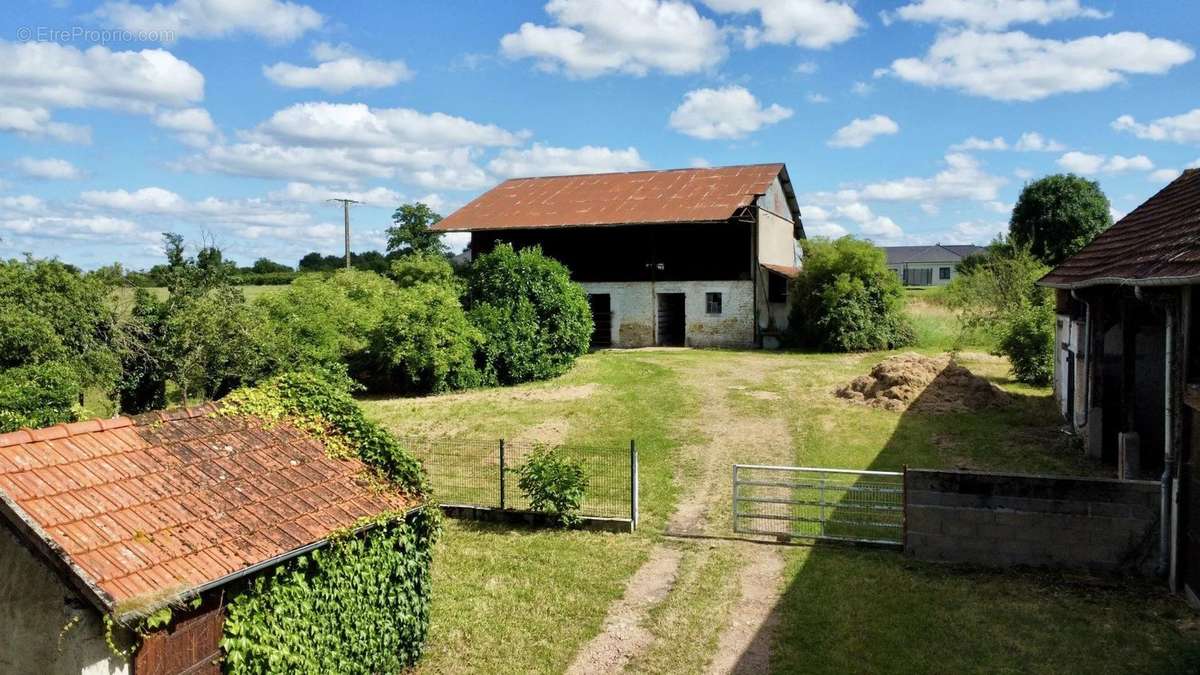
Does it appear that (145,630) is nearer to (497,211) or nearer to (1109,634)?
(1109,634)

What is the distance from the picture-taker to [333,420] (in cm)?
855

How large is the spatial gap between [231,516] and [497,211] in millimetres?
32354

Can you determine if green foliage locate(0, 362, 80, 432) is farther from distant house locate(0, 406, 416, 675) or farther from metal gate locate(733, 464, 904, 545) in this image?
metal gate locate(733, 464, 904, 545)

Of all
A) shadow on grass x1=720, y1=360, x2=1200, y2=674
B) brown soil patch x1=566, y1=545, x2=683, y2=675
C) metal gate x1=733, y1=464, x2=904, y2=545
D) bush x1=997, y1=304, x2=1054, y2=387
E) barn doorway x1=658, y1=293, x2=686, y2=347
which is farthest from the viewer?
barn doorway x1=658, y1=293, x2=686, y2=347

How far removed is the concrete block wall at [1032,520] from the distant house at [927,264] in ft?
283

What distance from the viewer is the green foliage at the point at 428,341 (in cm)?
2405

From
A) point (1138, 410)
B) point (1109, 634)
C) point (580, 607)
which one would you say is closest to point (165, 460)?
point (580, 607)

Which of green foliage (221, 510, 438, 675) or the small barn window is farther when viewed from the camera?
the small barn window

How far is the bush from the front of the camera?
23625 millimetres

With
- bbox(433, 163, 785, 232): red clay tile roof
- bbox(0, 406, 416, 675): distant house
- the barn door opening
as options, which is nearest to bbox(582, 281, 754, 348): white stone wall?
the barn door opening

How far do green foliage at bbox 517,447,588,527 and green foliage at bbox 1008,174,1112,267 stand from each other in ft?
141

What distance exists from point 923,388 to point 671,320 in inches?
623

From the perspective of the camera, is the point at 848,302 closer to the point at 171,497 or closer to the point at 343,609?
the point at 343,609

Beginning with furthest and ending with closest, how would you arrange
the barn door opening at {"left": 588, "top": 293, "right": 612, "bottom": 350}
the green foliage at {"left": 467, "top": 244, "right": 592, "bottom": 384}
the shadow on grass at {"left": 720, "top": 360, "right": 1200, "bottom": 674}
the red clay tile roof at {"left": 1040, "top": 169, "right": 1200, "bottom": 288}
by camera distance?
1. the barn door opening at {"left": 588, "top": 293, "right": 612, "bottom": 350}
2. the green foliage at {"left": 467, "top": 244, "right": 592, "bottom": 384}
3. the red clay tile roof at {"left": 1040, "top": 169, "right": 1200, "bottom": 288}
4. the shadow on grass at {"left": 720, "top": 360, "right": 1200, "bottom": 674}
